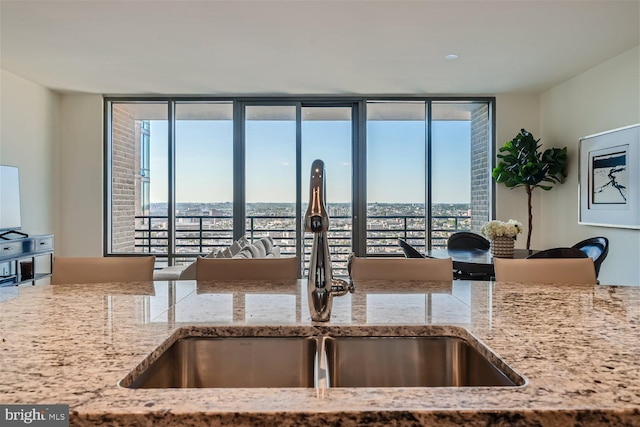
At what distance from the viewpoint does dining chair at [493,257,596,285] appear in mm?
1735

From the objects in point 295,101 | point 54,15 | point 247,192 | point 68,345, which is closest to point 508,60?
point 295,101

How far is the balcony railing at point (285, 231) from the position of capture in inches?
232

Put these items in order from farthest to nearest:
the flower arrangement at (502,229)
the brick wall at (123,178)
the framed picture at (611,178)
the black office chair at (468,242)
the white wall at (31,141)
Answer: the brick wall at (123,178) < the white wall at (31,141) < the black office chair at (468,242) < the framed picture at (611,178) < the flower arrangement at (502,229)

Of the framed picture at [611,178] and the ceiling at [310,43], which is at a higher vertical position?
the ceiling at [310,43]

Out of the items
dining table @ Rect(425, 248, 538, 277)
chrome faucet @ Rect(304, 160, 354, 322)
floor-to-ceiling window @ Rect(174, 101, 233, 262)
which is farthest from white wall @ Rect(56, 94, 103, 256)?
chrome faucet @ Rect(304, 160, 354, 322)

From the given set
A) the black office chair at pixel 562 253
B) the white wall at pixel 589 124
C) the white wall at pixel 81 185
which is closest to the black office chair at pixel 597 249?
the black office chair at pixel 562 253

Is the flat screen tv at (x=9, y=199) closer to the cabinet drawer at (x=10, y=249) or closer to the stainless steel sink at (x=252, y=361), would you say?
the cabinet drawer at (x=10, y=249)

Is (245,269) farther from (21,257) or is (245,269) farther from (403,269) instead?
(21,257)

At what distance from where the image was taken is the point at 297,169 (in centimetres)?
579

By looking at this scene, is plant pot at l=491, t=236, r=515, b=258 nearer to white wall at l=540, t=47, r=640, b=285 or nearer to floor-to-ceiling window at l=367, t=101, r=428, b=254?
white wall at l=540, t=47, r=640, b=285

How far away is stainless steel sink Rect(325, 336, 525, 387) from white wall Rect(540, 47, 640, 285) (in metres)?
3.95

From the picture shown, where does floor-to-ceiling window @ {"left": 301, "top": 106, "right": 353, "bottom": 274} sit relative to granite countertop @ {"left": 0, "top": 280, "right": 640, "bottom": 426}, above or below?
above

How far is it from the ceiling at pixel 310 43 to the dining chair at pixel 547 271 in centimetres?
213

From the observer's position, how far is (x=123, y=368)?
29.0 inches
